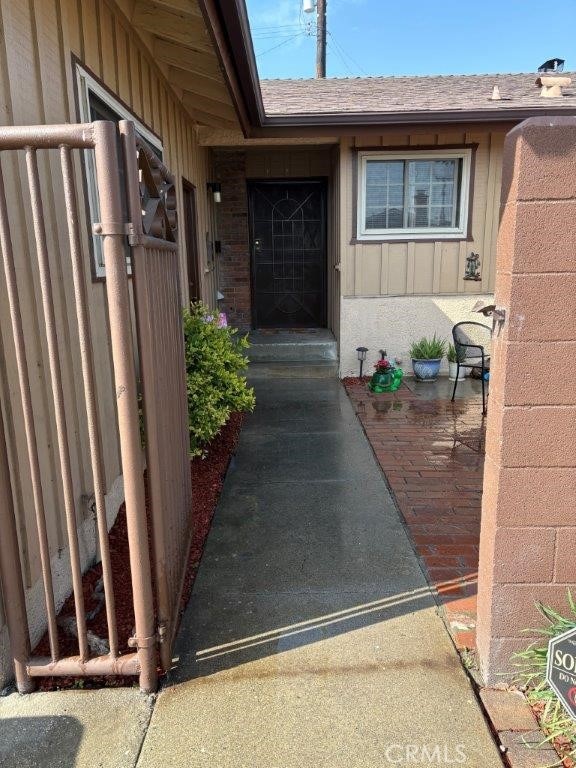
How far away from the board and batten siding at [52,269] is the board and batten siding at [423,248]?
12.7ft

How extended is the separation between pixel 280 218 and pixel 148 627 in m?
8.04

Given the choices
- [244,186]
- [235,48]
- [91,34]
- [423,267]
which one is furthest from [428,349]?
[91,34]

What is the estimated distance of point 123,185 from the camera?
1826 mm

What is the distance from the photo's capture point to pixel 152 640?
2047 millimetres

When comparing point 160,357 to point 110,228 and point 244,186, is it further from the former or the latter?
point 244,186

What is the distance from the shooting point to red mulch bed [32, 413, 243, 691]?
2141 mm

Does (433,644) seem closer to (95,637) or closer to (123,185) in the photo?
(95,637)

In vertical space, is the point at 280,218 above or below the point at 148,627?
above

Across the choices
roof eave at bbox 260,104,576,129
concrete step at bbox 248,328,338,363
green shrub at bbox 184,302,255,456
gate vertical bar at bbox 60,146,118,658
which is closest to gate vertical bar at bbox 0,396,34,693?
gate vertical bar at bbox 60,146,118,658

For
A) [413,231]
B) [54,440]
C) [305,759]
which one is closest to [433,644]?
[305,759]

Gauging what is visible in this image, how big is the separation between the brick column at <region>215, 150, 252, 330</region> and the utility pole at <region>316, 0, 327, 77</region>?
1070 centimetres

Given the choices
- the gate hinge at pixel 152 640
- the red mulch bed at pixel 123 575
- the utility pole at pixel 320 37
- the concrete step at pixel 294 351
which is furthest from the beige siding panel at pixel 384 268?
the utility pole at pixel 320 37

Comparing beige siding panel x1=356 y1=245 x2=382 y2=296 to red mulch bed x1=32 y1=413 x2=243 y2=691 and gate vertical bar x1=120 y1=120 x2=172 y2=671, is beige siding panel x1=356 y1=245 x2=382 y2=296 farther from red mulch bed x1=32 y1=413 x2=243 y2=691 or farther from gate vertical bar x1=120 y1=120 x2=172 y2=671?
gate vertical bar x1=120 y1=120 x2=172 y2=671

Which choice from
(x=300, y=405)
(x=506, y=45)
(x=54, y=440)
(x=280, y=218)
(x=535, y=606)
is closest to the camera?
(x=535, y=606)
